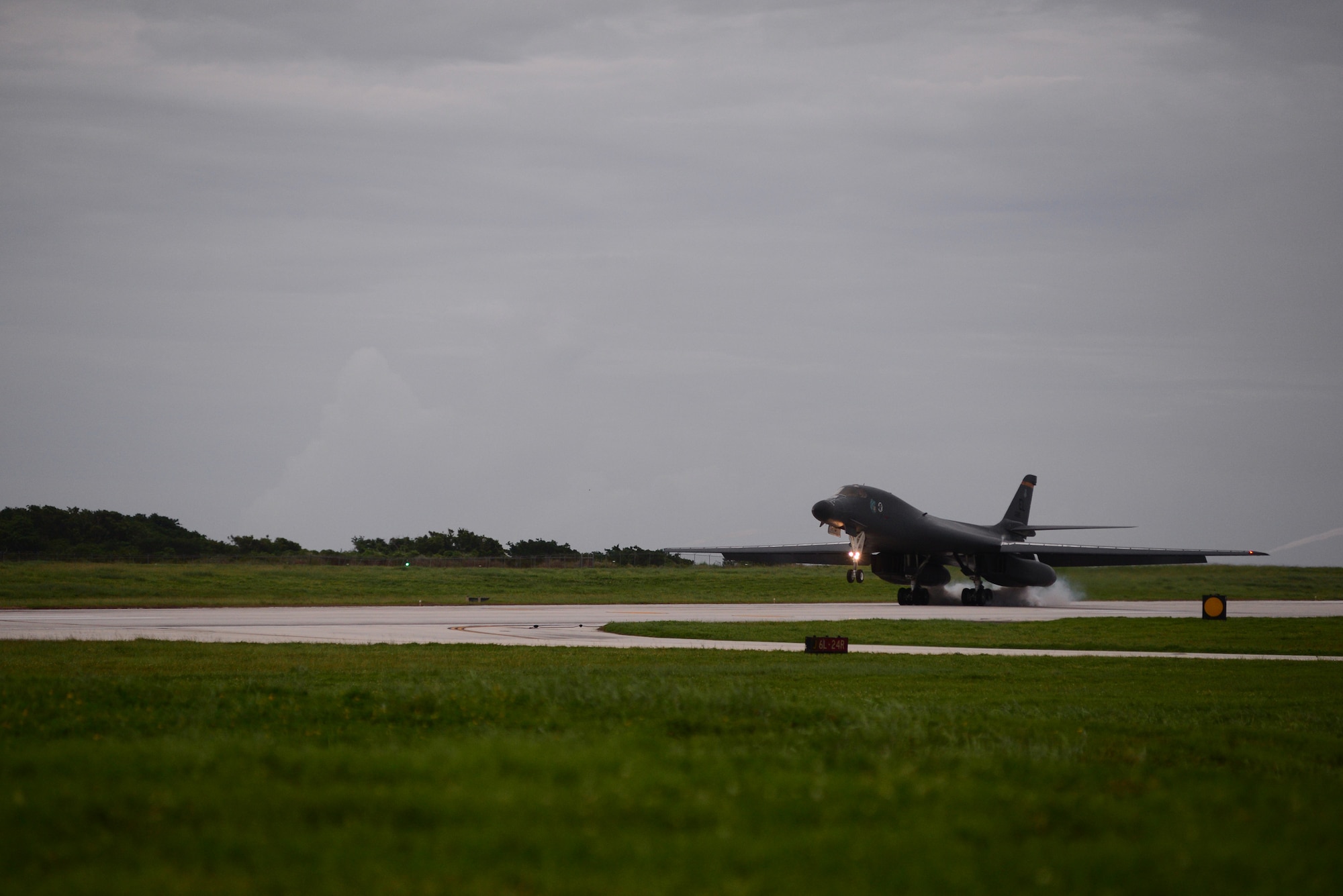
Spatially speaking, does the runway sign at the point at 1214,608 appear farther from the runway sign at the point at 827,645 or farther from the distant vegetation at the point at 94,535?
the distant vegetation at the point at 94,535

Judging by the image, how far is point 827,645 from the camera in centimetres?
2662

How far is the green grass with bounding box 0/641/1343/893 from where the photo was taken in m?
6.50

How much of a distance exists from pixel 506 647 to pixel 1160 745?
645 inches

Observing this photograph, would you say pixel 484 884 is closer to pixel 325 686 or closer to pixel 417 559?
pixel 325 686

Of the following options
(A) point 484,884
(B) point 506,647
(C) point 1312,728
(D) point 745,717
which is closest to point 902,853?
(A) point 484,884

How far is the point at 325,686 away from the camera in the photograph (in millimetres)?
16906

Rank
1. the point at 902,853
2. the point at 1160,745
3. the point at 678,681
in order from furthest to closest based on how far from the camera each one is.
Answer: the point at 678,681
the point at 1160,745
the point at 902,853

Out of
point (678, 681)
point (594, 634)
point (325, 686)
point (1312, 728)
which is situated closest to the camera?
Result: point (1312, 728)

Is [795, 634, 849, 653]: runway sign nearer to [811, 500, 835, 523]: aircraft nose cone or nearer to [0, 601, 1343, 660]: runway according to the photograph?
[0, 601, 1343, 660]: runway

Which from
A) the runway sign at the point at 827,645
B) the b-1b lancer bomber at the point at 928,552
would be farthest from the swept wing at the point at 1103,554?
the runway sign at the point at 827,645

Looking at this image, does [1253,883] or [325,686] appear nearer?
[1253,883]

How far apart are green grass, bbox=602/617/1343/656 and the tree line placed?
70989 millimetres

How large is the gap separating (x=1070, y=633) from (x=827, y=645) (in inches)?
440

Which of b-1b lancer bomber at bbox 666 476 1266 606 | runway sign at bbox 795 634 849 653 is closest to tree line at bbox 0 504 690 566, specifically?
b-1b lancer bomber at bbox 666 476 1266 606
